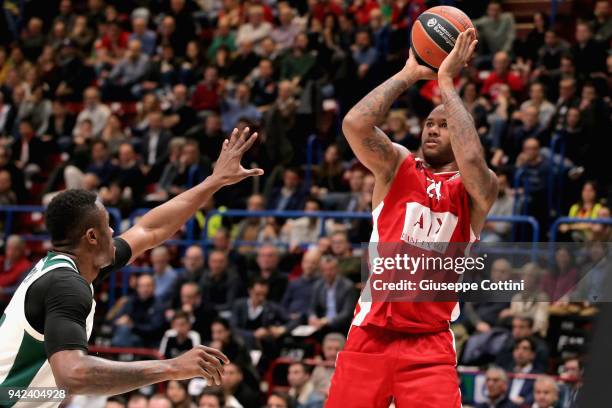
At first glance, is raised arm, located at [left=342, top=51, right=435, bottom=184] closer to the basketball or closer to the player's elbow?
the basketball

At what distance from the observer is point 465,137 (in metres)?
5.47

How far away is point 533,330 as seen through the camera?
1020 cm

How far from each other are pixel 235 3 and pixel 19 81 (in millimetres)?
4033

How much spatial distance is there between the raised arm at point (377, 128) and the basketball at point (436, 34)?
0.16 meters

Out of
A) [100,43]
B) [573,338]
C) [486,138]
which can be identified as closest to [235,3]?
[100,43]

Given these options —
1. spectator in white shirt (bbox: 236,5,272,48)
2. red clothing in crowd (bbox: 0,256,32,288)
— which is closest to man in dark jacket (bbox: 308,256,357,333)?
red clothing in crowd (bbox: 0,256,32,288)

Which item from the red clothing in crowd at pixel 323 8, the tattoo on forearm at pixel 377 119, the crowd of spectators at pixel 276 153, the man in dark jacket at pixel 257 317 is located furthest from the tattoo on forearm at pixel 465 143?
the red clothing in crowd at pixel 323 8

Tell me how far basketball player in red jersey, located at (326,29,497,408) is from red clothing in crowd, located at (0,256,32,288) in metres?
8.83

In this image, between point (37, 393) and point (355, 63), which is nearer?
point (37, 393)

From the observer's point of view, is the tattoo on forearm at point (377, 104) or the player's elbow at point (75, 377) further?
the tattoo on forearm at point (377, 104)

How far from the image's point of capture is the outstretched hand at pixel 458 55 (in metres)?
5.58

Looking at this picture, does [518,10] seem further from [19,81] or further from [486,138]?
[19,81]

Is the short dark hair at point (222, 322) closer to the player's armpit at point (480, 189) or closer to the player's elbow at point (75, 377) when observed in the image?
the player's armpit at point (480, 189)

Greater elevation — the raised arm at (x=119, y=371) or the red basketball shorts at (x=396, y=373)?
the raised arm at (x=119, y=371)
